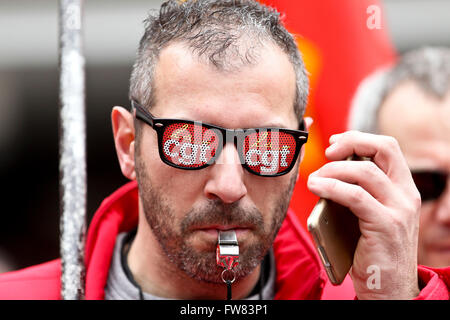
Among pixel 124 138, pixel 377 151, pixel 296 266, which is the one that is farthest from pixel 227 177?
pixel 296 266

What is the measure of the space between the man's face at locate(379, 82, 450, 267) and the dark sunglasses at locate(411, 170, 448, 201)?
0.06ft

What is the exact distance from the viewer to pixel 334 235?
183cm

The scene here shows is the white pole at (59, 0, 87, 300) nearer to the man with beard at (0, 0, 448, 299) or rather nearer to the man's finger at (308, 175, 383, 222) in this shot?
the man with beard at (0, 0, 448, 299)

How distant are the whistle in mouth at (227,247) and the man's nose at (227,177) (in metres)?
0.11

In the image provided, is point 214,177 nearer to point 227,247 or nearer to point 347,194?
point 227,247

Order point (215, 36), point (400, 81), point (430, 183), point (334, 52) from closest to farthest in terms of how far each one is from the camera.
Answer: point (215, 36), point (430, 183), point (400, 81), point (334, 52)

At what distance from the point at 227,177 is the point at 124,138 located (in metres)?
0.57

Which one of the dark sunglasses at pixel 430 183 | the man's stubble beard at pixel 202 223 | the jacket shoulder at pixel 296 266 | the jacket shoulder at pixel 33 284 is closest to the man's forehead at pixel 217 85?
the man's stubble beard at pixel 202 223

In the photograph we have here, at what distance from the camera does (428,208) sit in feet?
9.10

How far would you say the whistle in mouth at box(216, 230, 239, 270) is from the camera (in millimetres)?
1926

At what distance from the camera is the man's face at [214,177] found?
1913mm
